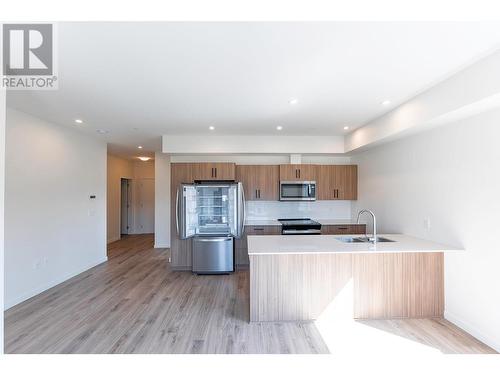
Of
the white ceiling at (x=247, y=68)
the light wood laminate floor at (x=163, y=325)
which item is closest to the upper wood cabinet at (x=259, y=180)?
the white ceiling at (x=247, y=68)

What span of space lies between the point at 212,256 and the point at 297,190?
6.75 ft

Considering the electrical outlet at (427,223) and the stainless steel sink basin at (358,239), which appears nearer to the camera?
the electrical outlet at (427,223)

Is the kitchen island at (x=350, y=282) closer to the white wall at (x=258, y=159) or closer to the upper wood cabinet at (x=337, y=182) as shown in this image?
the upper wood cabinet at (x=337, y=182)

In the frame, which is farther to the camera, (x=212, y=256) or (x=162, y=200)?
(x=162, y=200)

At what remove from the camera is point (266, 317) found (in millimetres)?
2828

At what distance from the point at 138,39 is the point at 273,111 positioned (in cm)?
197

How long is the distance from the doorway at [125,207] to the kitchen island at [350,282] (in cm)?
696

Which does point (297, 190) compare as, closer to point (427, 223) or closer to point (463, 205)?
point (427, 223)

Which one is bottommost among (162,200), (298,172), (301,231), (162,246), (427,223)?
(162,246)

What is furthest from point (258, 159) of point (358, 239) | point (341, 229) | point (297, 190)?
point (358, 239)

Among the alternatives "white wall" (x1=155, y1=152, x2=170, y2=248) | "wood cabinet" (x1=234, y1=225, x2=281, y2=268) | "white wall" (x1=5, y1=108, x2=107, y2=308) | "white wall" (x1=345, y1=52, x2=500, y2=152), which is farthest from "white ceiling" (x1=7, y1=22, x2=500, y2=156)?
"white wall" (x1=155, y1=152, x2=170, y2=248)

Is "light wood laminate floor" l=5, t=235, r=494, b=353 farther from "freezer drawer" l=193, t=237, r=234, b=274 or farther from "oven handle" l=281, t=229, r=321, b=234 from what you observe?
"oven handle" l=281, t=229, r=321, b=234

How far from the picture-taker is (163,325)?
2766mm

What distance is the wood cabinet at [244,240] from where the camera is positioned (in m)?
4.82
